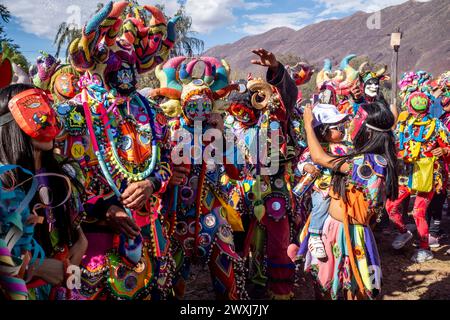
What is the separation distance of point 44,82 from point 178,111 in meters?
2.08

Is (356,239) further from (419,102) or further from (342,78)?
(342,78)

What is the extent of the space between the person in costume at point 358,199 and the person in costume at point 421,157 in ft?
9.25

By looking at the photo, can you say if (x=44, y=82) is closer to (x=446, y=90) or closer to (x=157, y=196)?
(x=157, y=196)

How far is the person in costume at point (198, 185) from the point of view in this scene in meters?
3.24

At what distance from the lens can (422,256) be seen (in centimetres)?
561

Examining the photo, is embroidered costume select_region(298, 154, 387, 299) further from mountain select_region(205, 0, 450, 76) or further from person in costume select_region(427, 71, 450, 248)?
mountain select_region(205, 0, 450, 76)

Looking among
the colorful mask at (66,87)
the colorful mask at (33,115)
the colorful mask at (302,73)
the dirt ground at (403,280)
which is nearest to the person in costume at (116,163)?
the colorful mask at (33,115)

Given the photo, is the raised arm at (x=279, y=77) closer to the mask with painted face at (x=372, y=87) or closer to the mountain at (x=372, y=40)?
the mask with painted face at (x=372, y=87)

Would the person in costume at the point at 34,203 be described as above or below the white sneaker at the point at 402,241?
above

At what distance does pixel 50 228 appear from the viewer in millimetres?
1850

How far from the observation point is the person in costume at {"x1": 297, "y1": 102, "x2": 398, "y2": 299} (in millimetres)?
2990

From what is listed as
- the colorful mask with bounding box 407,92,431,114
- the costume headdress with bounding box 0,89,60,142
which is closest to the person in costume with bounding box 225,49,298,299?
the colorful mask with bounding box 407,92,431,114
